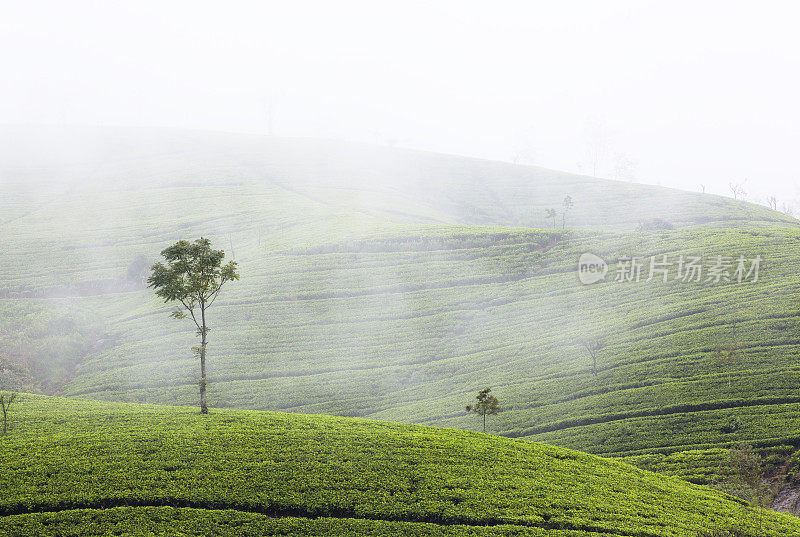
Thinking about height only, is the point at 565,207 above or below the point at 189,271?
above

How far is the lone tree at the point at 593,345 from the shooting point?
6659cm

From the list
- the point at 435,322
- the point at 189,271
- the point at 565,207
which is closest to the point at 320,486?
the point at 189,271

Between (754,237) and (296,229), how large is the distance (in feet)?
352

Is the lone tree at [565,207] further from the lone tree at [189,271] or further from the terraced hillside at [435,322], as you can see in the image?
the lone tree at [189,271]

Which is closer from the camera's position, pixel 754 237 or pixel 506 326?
pixel 506 326

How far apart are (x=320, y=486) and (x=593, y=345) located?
5063 cm

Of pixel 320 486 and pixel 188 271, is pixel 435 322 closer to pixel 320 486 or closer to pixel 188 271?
pixel 188 271

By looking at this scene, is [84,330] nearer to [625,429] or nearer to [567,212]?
[625,429]

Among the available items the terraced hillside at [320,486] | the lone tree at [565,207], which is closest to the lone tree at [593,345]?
the terraced hillside at [320,486]

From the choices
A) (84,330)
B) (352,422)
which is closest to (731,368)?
(352,422)

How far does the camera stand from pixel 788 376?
52.8m

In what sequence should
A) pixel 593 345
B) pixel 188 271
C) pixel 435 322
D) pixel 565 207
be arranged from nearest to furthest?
1. pixel 188 271
2. pixel 593 345
3. pixel 435 322
4. pixel 565 207

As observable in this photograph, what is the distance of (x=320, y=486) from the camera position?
3278 cm

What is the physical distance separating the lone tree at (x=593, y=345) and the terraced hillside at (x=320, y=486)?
25528 millimetres
